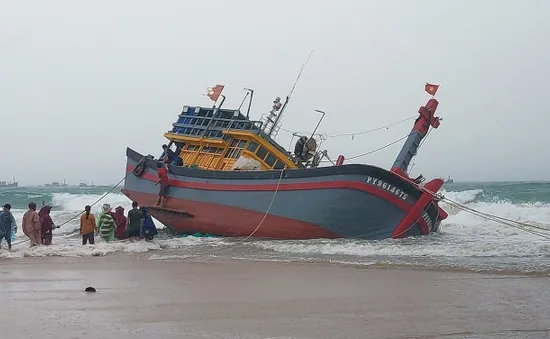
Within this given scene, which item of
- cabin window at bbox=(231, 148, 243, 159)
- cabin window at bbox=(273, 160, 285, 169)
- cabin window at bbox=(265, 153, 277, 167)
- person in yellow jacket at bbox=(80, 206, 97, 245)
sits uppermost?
cabin window at bbox=(231, 148, 243, 159)

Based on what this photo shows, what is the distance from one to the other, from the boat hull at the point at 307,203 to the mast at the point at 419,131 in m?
0.93

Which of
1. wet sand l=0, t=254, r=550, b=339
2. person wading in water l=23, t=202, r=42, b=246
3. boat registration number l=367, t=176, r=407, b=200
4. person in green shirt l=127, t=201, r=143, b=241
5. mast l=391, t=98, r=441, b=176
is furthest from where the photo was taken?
mast l=391, t=98, r=441, b=176

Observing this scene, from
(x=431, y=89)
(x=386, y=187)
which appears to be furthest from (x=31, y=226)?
(x=431, y=89)

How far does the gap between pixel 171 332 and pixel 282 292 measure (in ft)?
7.56

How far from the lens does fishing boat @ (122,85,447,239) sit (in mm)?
13789

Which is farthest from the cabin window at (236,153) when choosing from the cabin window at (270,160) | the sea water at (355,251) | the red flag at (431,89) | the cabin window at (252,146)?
the red flag at (431,89)

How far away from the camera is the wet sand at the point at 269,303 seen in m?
5.57

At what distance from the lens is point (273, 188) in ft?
47.6

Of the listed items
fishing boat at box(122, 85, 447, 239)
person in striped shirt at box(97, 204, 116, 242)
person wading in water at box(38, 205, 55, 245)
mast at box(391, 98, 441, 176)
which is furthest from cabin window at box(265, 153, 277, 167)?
person wading in water at box(38, 205, 55, 245)

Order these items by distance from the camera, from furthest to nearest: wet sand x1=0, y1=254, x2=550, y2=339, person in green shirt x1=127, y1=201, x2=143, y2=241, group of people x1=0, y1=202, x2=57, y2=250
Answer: person in green shirt x1=127, y1=201, x2=143, y2=241 < group of people x1=0, y1=202, x2=57, y2=250 < wet sand x1=0, y1=254, x2=550, y2=339

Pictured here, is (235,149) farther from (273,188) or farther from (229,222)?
(273,188)

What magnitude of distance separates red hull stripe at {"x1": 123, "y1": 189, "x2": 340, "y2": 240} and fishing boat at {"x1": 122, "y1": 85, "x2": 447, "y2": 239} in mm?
25

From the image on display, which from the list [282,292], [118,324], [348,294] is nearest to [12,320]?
[118,324]

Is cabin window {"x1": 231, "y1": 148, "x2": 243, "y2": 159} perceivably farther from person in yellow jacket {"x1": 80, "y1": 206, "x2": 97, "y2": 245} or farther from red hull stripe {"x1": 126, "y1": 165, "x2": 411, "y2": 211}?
person in yellow jacket {"x1": 80, "y1": 206, "x2": 97, "y2": 245}
